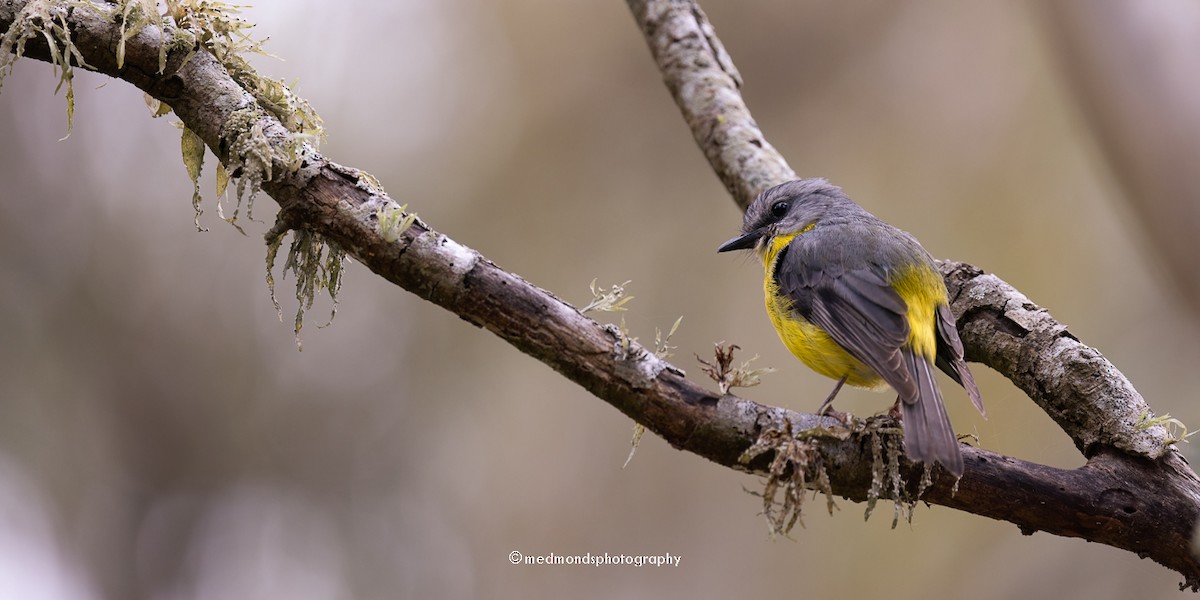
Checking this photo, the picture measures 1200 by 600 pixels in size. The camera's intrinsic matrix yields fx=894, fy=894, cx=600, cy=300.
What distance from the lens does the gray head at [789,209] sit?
352cm

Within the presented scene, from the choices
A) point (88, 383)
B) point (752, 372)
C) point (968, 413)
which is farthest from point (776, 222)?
point (88, 383)

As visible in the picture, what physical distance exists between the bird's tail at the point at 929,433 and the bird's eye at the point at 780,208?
1.23 m

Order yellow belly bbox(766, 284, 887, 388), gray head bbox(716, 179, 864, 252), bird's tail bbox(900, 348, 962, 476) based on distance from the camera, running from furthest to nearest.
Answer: gray head bbox(716, 179, 864, 252), yellow belly bbox(766, 284, 887, 388), bird's tail bbox(900, 348, 962, 476)

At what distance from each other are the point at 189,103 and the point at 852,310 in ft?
6.89

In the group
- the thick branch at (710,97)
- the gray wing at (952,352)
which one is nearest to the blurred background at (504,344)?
the thick branch at (710,97)

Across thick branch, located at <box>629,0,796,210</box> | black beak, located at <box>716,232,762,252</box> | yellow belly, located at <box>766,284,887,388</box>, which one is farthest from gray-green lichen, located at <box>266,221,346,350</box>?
thick branch, located at <box>629,0,796,210</box>

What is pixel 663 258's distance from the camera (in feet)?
19.1

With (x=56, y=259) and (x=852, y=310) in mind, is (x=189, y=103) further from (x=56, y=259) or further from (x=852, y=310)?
(x=56, y=259)

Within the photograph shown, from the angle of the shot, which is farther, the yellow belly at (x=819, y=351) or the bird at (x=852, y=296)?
the yellow belly at (x=819, y=351)

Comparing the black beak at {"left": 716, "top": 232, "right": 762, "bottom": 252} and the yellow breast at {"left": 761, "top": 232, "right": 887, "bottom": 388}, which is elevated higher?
the black beak at {"left": 716, "top": 232, "right": 762, "bottom": 252}

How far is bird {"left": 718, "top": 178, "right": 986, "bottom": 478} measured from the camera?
2.79 meters

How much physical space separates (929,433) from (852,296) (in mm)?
964

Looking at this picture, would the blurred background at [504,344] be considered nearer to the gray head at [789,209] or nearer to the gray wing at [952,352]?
the gray head at [789,209]

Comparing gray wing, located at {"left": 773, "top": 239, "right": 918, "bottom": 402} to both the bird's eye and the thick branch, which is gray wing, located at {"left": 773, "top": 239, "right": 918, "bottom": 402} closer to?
the bird's eye
